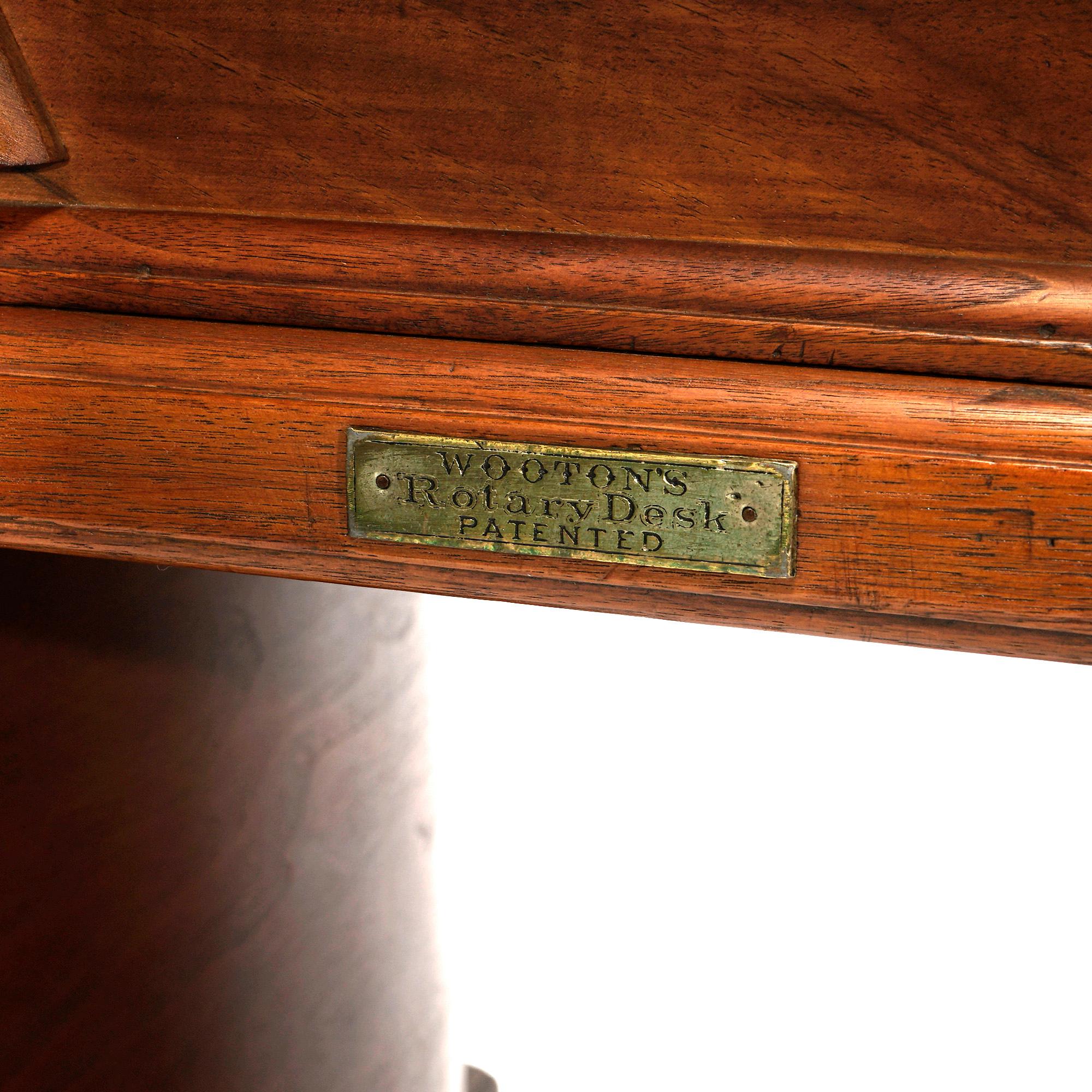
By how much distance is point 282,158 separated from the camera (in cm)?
62

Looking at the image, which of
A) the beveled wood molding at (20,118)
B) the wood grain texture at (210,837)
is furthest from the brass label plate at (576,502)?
the wood grain texture at (210,837)

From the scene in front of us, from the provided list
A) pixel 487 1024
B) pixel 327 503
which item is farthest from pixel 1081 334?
pixel 487 1024

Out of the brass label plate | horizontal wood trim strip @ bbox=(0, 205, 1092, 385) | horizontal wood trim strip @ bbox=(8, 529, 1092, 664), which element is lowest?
horizontal wood trim strip @ bbox=(8, 529, 1092, 664)

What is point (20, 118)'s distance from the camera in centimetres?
63

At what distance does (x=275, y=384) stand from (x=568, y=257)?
182 millimetres

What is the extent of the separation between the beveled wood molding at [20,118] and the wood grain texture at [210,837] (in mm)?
329

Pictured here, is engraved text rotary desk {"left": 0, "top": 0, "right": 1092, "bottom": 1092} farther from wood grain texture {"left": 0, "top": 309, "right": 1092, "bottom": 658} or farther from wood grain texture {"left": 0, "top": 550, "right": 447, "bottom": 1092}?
wood grain texture {"left": 0, "top": 550, "right": 447, "bottom": 1092}

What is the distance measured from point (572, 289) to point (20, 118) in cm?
33

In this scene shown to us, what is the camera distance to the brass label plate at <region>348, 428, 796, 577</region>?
573mm

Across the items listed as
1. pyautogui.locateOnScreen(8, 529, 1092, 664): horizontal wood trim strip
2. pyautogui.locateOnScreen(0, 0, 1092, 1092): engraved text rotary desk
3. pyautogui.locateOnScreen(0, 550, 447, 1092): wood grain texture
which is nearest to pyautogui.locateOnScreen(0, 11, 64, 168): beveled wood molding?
pyautogui.locateOnScreen(0, 0, 1092, 1092): engraved text rotary desk

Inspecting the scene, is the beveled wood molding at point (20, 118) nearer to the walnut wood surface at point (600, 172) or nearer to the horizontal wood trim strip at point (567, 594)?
the walnut wood surface at point (600, 172)

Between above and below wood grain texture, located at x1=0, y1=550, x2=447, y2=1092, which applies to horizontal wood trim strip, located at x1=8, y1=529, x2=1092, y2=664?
above

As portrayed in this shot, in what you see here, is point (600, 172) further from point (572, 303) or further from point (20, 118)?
point (20, 118)

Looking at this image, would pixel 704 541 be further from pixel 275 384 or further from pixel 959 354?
pixel 275 384
